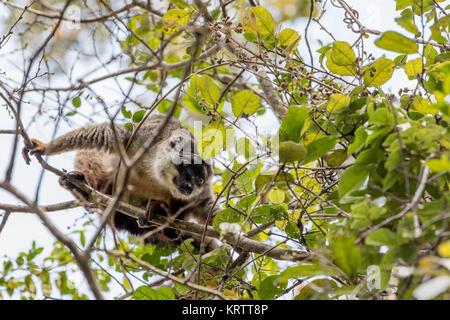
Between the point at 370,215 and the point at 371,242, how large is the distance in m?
0.13

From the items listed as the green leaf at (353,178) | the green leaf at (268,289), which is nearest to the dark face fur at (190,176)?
the green leaf at (268,289)

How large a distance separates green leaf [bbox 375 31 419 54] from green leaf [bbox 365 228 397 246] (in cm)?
107

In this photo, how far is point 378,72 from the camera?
3045mm

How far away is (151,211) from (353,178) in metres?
2.50

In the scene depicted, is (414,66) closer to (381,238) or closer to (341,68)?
(341,68)

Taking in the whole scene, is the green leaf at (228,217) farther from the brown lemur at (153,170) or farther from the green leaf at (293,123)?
the brown lemur at (153,170)

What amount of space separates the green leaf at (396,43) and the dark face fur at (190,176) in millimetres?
3061

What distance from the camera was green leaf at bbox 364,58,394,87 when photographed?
3023mm

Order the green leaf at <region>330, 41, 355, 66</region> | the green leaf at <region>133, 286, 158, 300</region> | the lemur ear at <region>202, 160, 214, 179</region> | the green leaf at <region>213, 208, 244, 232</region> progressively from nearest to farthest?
the green leaf at <region>133, 286, 158, 300</region> → the green leaf at <region>330, 41, 355, 66</region> → the green leaf at <region>213, 208, 244, 232</region> → the lemur ear at <region>202, 160, 214, 179</region>

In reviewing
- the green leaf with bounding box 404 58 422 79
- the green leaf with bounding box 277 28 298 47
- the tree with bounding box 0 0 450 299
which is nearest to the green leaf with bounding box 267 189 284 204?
the tree with bounding box 0 0 450 299

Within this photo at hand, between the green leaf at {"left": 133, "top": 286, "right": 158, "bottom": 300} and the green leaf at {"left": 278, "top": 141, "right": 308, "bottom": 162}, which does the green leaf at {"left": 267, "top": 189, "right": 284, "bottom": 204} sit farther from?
the green leaf at {"left": 133, "top": 286, "right": 158, "bottom": 300}

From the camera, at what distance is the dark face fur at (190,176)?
4.98m

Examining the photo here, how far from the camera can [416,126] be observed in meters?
2.07
